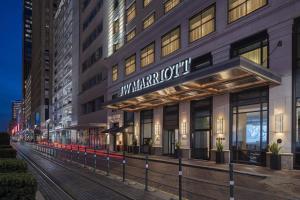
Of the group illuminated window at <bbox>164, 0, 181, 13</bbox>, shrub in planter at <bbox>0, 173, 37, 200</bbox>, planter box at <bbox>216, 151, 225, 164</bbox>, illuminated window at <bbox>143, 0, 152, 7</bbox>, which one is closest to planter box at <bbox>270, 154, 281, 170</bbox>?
planter box at <bbox>216, 151, 225, 164</bbox>

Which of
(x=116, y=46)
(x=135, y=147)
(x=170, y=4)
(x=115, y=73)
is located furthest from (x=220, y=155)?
(x=116, y=46)

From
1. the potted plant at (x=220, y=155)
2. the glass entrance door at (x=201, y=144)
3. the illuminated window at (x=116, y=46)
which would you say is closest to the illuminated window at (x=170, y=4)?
the glass entrance door at (x=201, y=144)

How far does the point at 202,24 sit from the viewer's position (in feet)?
112

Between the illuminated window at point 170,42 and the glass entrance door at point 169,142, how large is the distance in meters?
8.08

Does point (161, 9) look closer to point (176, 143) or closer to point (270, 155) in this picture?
point (176, 143)

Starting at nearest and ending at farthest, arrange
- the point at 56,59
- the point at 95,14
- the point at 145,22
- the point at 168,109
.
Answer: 1. the point at 168,109
2. the point at 145,22
3. the point at 95,14
4. the point at 56,59

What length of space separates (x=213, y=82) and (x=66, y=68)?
84.8 meters

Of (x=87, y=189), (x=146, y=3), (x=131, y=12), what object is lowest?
(x=87, y=189)

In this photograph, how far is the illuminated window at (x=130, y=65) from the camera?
5078 centimetres

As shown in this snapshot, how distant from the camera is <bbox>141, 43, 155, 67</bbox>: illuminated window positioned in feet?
147

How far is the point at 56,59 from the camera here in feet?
437

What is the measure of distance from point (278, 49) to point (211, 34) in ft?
27.3

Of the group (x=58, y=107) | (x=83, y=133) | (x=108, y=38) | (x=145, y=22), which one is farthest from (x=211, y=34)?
(x=58, y=107)

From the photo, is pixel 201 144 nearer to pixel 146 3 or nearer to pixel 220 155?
pixel 220 155
